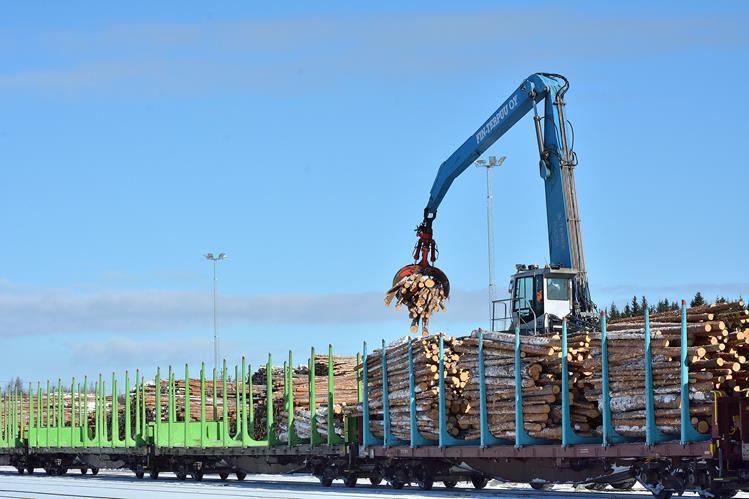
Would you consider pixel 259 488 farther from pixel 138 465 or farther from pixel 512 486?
pixel 138 465

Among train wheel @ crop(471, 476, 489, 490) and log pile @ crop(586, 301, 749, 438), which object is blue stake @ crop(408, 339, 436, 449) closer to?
train wheel @ crop(471, 476, 489, 490)

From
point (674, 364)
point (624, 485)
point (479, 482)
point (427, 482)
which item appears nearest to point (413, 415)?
point (427, 482)

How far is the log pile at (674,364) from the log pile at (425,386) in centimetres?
371

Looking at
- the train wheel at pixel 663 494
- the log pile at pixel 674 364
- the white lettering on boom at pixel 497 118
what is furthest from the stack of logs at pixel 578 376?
the white lettering on boom at pixel 497 118

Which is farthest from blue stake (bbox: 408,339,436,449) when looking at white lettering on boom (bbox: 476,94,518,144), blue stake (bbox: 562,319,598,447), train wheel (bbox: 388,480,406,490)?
white lettering on boom (bbox: 476,94,518,144)

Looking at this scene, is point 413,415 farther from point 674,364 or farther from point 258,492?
point 674,364

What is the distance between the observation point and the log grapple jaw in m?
27.0

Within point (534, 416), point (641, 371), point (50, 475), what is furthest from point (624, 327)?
point (50, 475)

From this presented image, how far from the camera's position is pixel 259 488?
948 inches

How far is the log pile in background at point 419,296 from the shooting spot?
87.4 ft

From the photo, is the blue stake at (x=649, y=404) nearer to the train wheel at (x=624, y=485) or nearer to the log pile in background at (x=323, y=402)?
the train wheel at (x=624, y=485)

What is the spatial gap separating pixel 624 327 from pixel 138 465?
16.8 m

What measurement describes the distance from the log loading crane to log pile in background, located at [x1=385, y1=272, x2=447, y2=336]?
0.21 meters

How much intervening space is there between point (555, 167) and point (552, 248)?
1.64 metres
